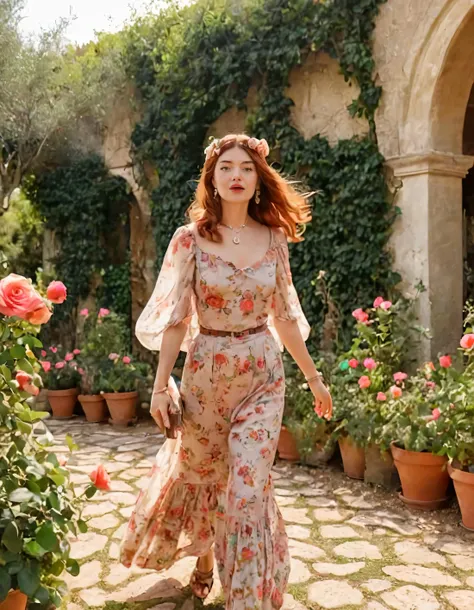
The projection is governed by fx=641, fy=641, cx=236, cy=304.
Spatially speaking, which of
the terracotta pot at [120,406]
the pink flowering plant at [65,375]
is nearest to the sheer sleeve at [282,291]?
the terracotta pot at [120,406]

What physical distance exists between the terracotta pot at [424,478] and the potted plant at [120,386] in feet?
11.0

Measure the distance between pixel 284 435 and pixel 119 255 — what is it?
12.2 feet

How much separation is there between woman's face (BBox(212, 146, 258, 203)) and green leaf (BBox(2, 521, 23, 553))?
1.42 metres

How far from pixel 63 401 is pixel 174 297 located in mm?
4887

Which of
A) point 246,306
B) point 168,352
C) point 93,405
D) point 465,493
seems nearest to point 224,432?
point 168,352

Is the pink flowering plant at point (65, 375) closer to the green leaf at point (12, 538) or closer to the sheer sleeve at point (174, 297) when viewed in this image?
the sheer sleeve at point (174, 297)

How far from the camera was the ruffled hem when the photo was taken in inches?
106

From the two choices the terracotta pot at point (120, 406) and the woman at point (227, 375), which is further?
the terracotta pot at point (120, 406)

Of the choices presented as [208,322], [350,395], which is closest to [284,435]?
[350,395]

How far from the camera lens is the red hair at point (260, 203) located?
8.57 feet

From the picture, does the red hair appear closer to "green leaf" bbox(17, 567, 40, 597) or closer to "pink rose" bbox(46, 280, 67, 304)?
"pink rose" bbox(46, 280, 67, 304)

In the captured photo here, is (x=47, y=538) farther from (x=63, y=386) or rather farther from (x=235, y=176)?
(x=63, y=386)

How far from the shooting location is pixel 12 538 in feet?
6.35

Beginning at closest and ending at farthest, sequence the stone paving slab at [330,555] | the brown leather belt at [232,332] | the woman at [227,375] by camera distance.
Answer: the woman at [227,375], the brown leather belt at [232,332], the stone paving slab at [330,555]
